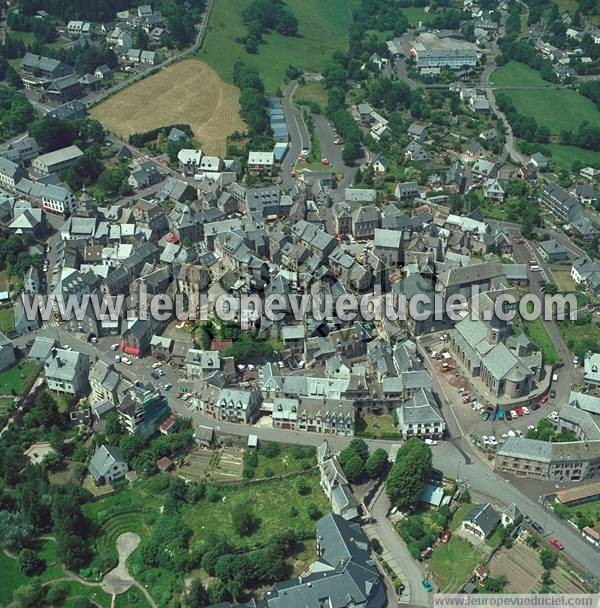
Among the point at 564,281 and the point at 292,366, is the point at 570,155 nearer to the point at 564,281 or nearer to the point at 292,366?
the point at 564,281

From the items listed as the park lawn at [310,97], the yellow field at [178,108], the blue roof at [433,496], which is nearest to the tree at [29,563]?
the blue roof at [433,496]

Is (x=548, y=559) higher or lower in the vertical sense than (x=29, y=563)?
higher

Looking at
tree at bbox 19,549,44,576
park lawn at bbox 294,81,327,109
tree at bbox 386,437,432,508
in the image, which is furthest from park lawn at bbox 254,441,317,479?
park lawn at bbox 294,81,327,109

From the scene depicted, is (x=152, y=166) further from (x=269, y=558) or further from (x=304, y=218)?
(x=269, y=558)

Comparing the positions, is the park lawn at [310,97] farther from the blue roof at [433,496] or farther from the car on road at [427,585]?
the car on road at [427,585]

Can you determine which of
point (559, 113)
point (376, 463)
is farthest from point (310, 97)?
point (376, 463)

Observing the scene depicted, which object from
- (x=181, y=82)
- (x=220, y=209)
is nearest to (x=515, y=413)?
(x=220, y=209)
